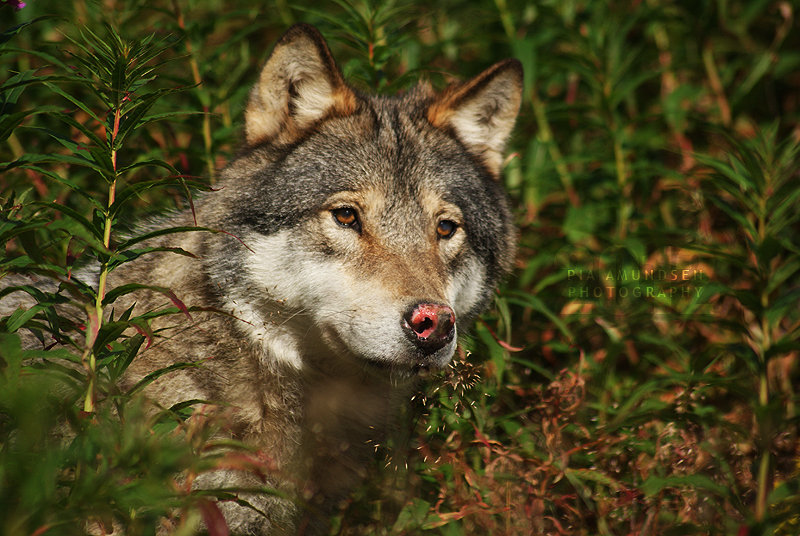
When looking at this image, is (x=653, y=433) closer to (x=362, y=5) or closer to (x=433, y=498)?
(x=433, y=498)

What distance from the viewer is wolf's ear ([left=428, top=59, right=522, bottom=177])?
4008 mm

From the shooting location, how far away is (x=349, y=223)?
3.40 m

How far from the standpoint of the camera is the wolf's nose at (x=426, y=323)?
2838 millimetres

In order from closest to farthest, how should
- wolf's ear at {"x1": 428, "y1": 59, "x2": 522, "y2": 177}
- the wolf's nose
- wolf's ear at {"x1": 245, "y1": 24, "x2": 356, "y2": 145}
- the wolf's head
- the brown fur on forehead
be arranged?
the wolf's nose, the wolf's head, the brown fur on forehead, wolf's ear at {"x1": 245, "y1": 24, "x2": 356, "y2": 145}, wolf's ear at {"x1": 428, "y1": 59, "x2": 522, "y2": 177}

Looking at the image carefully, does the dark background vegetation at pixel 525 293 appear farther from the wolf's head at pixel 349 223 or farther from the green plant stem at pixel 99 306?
the wolf's head at pixel 349 223

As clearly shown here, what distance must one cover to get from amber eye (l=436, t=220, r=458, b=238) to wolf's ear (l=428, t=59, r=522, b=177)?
789 millimetres

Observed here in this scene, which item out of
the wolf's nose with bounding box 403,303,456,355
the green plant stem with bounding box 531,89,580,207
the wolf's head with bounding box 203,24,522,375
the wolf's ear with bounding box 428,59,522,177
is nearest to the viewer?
the wolf's nose with bounding box 403,303,456,355

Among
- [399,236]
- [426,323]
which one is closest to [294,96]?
[399,236]

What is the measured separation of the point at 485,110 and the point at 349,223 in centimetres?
146

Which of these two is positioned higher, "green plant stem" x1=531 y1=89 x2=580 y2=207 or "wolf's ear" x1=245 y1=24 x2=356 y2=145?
"wolf's ear" x1=245 y1=24 x2=356 y2=145

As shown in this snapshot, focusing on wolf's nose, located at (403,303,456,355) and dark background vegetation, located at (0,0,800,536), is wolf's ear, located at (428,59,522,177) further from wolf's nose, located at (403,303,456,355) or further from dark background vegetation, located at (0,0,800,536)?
wolf's nose, located at (403,303,456,355)

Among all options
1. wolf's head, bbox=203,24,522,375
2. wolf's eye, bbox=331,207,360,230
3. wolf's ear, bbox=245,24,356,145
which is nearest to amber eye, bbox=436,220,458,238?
wolf's head, bbox=203,24,522,375

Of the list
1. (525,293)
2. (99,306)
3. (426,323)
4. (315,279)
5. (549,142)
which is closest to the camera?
(99,306)

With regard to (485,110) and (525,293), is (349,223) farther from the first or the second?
(525,293)
